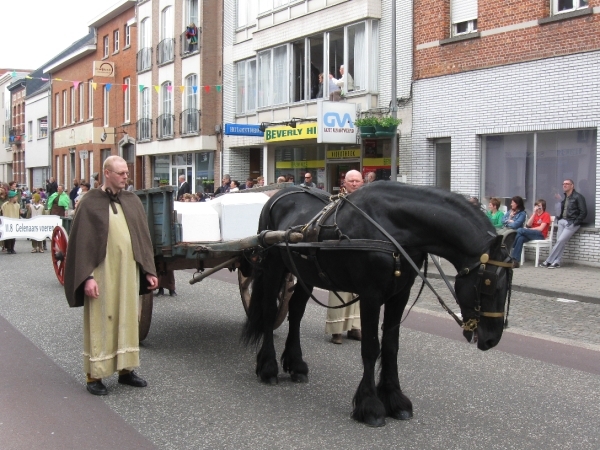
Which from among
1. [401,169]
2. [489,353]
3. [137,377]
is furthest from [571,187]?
[137,377]

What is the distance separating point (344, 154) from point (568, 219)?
8333mm

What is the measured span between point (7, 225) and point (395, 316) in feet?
46.6

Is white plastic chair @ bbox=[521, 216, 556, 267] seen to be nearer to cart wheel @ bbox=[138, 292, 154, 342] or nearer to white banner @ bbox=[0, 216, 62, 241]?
cart wheel @ bbox=[138, 292, 154, 342]

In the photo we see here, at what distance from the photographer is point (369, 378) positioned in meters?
5.02

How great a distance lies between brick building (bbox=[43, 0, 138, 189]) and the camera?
35.0 meters


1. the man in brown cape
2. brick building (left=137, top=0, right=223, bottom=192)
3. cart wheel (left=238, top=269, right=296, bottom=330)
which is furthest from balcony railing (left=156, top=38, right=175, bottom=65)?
the man in brown cape

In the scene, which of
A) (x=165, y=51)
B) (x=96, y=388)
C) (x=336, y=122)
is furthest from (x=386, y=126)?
(x=165, y=51)

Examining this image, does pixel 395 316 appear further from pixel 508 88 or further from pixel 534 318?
pixel 508 88

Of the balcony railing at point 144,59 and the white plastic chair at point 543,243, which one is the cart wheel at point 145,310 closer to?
the white plastic chair at point 543,243

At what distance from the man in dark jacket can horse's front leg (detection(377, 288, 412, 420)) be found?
9743 mm

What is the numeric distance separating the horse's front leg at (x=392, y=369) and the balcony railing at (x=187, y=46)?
24.2m

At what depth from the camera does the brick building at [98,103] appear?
35.0 metres

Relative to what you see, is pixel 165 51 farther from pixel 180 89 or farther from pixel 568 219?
pixel 568 219

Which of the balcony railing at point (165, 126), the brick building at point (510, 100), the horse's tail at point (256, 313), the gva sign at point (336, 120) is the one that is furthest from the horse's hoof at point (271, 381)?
the balcony railing at point (165, 126)
